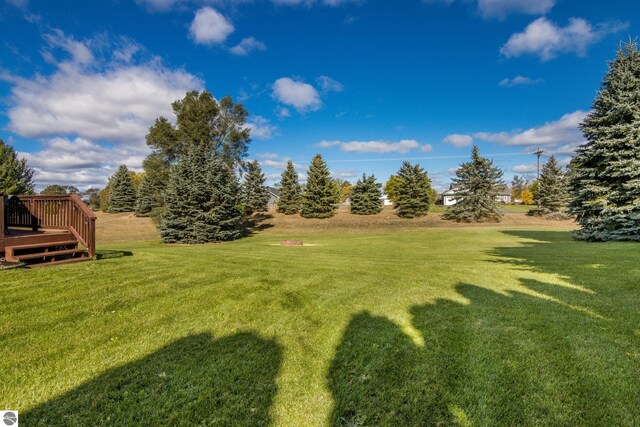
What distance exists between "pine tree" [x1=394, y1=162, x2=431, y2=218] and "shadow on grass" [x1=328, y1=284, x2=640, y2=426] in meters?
33.7

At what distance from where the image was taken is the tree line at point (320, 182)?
53.3 ft

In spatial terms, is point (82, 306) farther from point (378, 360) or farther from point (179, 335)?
point (378, 360)

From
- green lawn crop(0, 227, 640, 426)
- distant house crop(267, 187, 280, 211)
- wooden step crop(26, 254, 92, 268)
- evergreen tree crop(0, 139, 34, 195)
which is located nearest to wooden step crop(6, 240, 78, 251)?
wooden step crop(26, 254, 92, 268)

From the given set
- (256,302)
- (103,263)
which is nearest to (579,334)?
(256,302)

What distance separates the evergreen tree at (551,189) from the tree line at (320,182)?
107 millimetres

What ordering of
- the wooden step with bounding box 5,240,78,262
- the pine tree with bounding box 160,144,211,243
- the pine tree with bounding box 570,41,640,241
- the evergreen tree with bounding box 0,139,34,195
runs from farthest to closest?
the evergreen tree with bounding box 0,139,34,195
the pine tree with bounding box 160,144,211,243
the pine tree with bounding box 570,41,640,241
the wooden step with bounding box 5,240,78,262

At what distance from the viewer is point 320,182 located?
39.8m

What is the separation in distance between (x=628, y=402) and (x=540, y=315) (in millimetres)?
2166

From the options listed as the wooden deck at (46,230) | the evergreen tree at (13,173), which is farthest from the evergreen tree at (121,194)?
the wooden deck at (46,230)

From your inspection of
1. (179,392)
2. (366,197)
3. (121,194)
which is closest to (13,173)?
(121,194)

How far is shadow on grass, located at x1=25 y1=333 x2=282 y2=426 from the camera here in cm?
261

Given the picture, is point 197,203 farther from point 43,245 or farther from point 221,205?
point 43,245

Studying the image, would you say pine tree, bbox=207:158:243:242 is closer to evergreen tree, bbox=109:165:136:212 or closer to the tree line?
the tree line

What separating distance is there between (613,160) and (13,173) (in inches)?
2018
